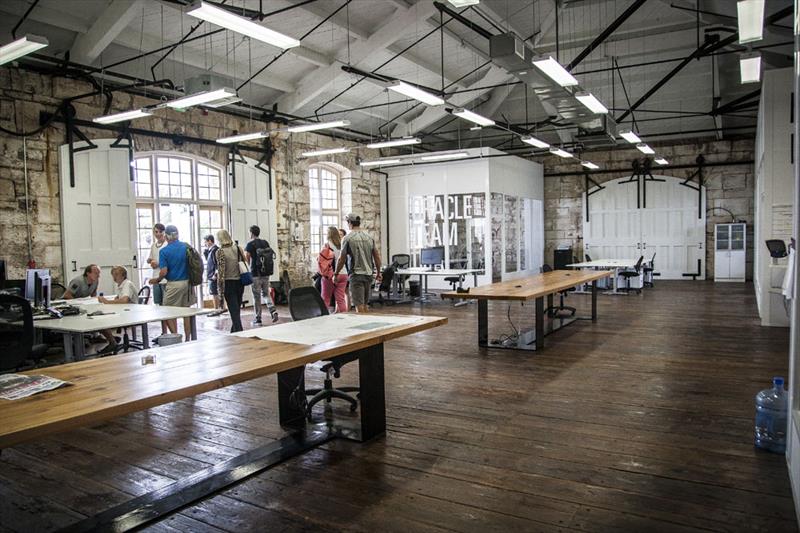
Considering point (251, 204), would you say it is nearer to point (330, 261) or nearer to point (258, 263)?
point (258, 263)

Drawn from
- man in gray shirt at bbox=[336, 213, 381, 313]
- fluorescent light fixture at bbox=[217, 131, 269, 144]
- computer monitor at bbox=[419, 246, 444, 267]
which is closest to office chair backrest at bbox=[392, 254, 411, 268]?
computer monitor at bbox=[419, 246, 444, 267]

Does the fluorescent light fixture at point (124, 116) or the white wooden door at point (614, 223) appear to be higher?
the fluorescent light fixture at point (124, 116)

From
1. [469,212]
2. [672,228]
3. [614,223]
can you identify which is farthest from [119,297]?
[672,228]

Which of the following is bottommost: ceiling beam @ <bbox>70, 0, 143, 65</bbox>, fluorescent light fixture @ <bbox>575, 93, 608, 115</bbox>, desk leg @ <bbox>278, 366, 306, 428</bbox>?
desk leg @ <bbox>278, 366, 306, 428</bbox>

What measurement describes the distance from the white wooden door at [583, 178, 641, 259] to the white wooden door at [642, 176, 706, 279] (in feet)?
0.93

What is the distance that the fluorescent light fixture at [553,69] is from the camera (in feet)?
19.8

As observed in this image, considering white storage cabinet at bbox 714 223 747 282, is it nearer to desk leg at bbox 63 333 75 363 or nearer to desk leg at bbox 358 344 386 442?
desk leg at bbox 358 344 386 442

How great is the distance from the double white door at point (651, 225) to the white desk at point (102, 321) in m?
13.8

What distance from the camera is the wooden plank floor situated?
273 centimetres

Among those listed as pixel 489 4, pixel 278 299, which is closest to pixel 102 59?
pixel 278 299

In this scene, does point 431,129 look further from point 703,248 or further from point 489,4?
point 703,248

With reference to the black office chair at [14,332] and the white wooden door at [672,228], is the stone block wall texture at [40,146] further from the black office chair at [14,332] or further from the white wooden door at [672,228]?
the white wooden door at [672,228]

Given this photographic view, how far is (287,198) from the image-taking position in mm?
12508

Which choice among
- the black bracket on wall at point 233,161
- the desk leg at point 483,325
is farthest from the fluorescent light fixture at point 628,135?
the black bracket on wall at point 233,161
